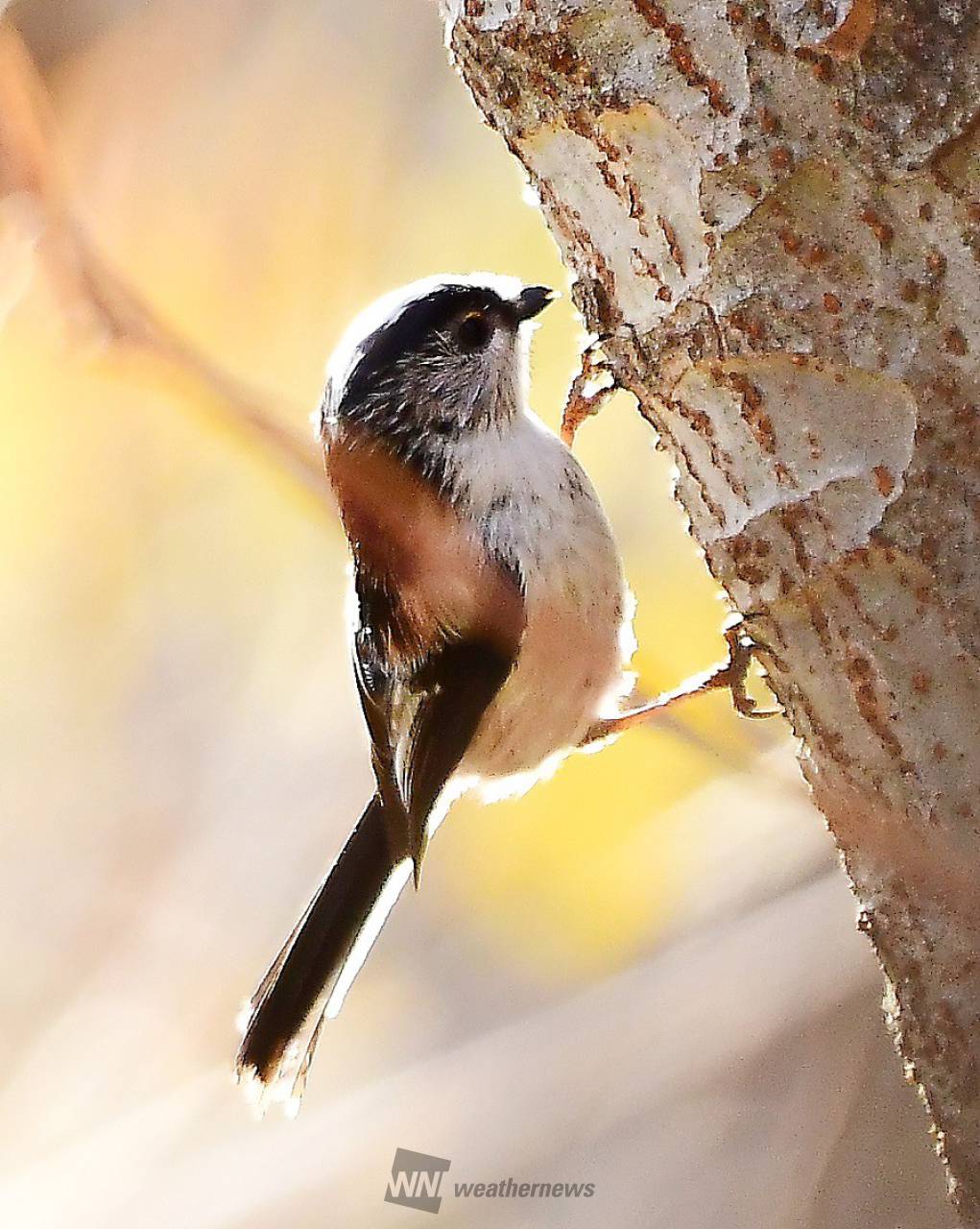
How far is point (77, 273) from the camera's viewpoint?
32.9 inches

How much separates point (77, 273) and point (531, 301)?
0.50m

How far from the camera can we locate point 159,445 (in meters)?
2.15

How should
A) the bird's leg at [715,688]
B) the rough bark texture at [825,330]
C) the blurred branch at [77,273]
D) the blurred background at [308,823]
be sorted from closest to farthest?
1. the rough bark texture at [825,330]
2. the blurred branch at [77,273]
3. the bird's leg at [715,688]
4. the blurred background at [308,823]

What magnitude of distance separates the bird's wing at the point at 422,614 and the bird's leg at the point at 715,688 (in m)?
0.16

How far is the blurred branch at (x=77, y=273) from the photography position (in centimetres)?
78

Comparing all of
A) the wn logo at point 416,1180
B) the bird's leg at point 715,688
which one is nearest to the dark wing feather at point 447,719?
the bird's leg at point 715,688

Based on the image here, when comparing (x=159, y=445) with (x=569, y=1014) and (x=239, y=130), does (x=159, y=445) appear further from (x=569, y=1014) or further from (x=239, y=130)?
(x=569, y=1014)

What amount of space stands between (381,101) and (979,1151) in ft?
5.83

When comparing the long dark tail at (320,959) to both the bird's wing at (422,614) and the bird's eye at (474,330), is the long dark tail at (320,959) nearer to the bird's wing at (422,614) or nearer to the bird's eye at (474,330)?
the bird's wing at (422,614)

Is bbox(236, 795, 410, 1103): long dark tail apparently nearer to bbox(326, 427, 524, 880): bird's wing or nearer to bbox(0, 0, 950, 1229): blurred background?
bbox(326, 427, 524, 880): bird's wing

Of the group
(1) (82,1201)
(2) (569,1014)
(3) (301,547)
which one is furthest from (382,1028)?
Result: (3) (301,547)

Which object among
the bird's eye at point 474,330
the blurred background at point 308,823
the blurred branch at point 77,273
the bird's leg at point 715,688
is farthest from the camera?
the blurred background at point 308,823

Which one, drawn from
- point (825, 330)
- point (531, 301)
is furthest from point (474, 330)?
point (825, 330)

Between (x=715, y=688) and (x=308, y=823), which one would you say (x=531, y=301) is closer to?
(x=715, y=688)
